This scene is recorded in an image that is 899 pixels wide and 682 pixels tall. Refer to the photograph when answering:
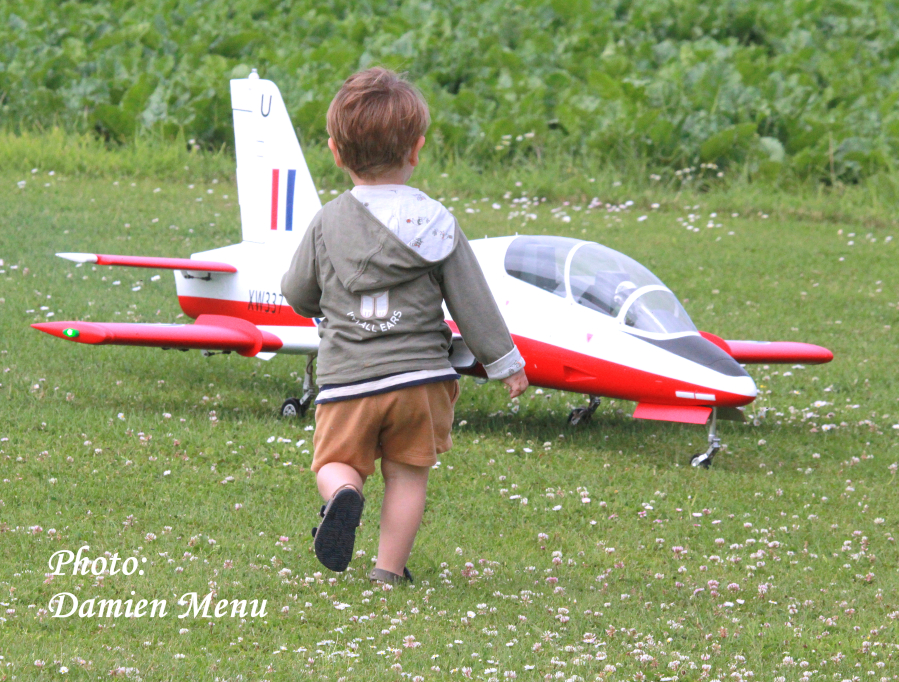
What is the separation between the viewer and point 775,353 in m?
8.94

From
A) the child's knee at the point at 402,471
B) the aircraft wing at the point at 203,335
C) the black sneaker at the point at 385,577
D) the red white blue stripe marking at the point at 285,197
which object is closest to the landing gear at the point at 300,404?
the aircraft wing at the point at 203,335

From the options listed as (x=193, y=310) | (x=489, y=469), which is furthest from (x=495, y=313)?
(x=193, y=310)

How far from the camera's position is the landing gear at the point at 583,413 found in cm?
860

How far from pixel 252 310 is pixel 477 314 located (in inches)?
188

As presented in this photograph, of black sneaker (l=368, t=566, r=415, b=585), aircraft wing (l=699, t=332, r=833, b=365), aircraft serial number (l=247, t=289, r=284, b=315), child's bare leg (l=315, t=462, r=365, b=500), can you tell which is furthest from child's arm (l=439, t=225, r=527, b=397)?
aircraft wing (l=699, t=332, r=833, b=365)

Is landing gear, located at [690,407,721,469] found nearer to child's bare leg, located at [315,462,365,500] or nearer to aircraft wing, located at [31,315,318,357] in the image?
aircraft wing, located at [31,315,318,357]

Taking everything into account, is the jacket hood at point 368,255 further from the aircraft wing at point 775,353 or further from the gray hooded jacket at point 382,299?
the aircraft wing at point 775,353

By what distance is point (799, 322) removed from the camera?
11.4 m

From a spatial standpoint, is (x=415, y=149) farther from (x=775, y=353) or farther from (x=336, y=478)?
(x=775, y=353)

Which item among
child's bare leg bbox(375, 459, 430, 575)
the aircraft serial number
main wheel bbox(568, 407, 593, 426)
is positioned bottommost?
main wheel bbox(568, 407, 593, 426)

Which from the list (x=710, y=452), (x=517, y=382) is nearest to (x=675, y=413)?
(x=710, y=452)

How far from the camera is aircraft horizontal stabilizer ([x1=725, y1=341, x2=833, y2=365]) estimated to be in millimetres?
8922

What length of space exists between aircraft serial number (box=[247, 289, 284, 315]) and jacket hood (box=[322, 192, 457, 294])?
4402mm

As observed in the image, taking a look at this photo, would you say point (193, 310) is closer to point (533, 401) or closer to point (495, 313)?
point (533, 401)
